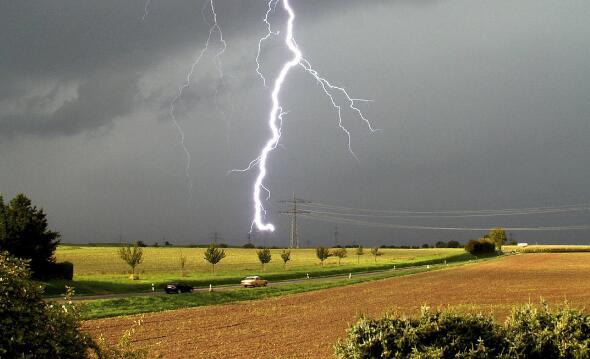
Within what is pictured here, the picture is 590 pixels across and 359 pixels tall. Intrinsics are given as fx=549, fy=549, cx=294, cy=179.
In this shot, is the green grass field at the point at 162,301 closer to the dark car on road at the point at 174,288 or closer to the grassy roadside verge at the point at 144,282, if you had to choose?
the grassy roadside verge at the point at 144,282

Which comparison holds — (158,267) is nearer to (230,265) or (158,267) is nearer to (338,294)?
(230,265)

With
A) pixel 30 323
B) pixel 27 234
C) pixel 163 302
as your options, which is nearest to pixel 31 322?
pixel 30 323

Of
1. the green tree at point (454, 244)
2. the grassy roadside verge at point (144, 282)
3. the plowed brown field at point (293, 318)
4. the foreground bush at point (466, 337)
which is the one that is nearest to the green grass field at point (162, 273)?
the grassy roadside verge at point (144, 282)

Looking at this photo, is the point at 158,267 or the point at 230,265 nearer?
the point at 158,267

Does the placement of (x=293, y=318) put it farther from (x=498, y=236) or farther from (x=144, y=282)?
(x=498, y=236)

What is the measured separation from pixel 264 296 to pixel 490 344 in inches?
1220

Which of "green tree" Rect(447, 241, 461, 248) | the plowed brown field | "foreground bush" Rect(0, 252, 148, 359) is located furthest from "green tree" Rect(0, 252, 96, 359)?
"green tree" Rect(447, 241, 461, 248)

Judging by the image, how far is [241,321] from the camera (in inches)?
1035

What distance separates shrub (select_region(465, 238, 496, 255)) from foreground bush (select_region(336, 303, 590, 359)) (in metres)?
120

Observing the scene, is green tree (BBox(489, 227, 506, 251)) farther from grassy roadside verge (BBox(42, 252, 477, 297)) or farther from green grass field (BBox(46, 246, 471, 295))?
grassy roadside verge (BBox(42, 252, 477, 297))

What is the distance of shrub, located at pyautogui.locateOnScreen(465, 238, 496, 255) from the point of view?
12512 centimetres

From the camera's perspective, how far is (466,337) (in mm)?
10500

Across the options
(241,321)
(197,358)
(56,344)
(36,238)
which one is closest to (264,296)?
(241,321)

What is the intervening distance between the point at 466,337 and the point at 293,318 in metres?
17.7
